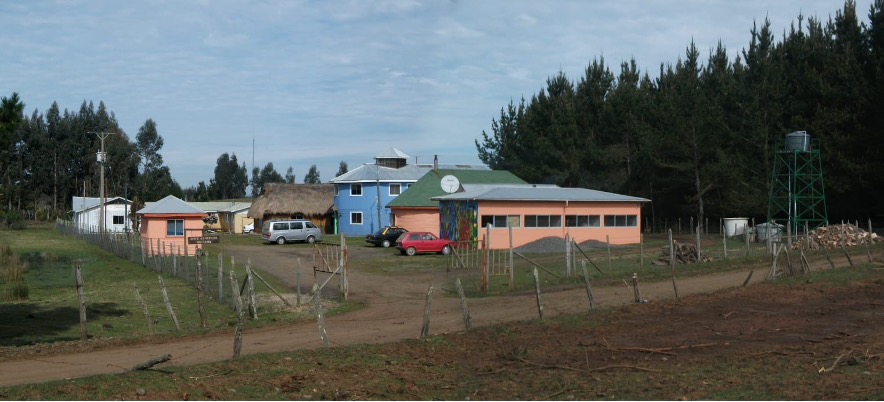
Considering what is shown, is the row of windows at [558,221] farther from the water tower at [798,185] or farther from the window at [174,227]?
the window at [174,227]

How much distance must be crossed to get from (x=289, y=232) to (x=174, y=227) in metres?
14.8

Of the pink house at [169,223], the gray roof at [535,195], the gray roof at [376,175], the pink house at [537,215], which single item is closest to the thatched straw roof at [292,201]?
the gray roof at [376,175]

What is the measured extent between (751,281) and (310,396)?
19.3 meters

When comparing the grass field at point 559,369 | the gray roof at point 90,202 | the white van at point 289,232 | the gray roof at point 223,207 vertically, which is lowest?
the grass field at point 559,369

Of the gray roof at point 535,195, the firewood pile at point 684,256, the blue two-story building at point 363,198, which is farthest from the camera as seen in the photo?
the blue two-story building at point 363,198

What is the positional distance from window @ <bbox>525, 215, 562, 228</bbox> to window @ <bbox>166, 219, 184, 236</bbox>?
1880cm

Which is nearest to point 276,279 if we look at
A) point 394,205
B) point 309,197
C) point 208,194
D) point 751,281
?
point 751,281

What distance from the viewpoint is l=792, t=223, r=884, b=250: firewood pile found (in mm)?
38531

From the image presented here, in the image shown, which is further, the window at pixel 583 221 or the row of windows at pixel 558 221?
the window at pixel 583 221

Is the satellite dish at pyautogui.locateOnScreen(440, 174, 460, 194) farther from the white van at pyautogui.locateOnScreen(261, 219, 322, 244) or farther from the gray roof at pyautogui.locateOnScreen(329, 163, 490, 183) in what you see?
the gray roof at pyautogui.locateOnScreen(329, 163, 490, 183)

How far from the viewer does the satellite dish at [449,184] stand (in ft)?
180

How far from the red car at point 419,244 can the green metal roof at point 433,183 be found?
12.6m

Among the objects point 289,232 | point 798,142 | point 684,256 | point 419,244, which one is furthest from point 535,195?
point 289,232

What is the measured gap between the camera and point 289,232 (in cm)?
5819
